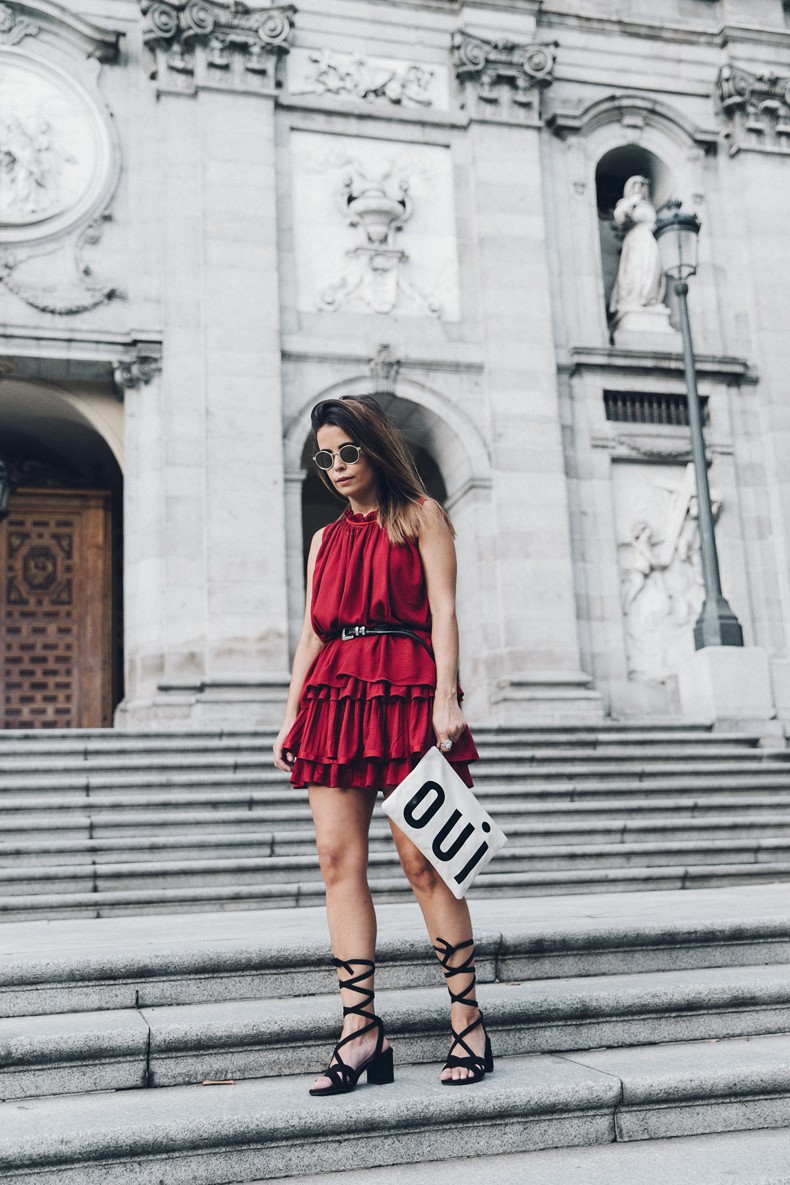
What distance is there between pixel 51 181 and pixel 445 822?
1406 centimetres

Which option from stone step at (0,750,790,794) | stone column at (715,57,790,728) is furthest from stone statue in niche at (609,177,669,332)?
stone step at (0,750,790,794)

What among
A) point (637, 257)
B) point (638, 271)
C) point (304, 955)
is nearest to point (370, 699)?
point (304, 955)

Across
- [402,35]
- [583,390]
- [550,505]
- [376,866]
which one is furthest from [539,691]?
[402,35]

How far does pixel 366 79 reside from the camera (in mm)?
16875

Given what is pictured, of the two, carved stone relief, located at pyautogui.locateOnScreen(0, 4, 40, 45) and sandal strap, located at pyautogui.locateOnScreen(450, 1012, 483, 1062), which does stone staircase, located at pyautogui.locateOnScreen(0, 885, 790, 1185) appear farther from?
carved stone relief, located at pyautogui.locateOnScreen(0, 4, 40, 45)

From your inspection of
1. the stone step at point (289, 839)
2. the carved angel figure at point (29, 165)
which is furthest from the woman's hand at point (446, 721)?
the carved angel figure at point (29, 165)

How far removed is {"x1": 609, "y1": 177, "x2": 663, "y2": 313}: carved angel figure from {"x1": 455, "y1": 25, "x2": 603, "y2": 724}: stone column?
1.60m

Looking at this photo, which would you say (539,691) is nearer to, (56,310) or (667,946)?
(56,310)

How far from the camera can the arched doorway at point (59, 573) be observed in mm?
16969

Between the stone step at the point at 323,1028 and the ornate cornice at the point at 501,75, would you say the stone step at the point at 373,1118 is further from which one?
the ornate cornice at the point at 501,75

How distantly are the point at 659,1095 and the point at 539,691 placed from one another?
11.5m

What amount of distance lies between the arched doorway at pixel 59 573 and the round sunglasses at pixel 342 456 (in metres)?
13.0

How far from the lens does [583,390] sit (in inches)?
669

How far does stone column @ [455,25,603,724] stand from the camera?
15570 mm
